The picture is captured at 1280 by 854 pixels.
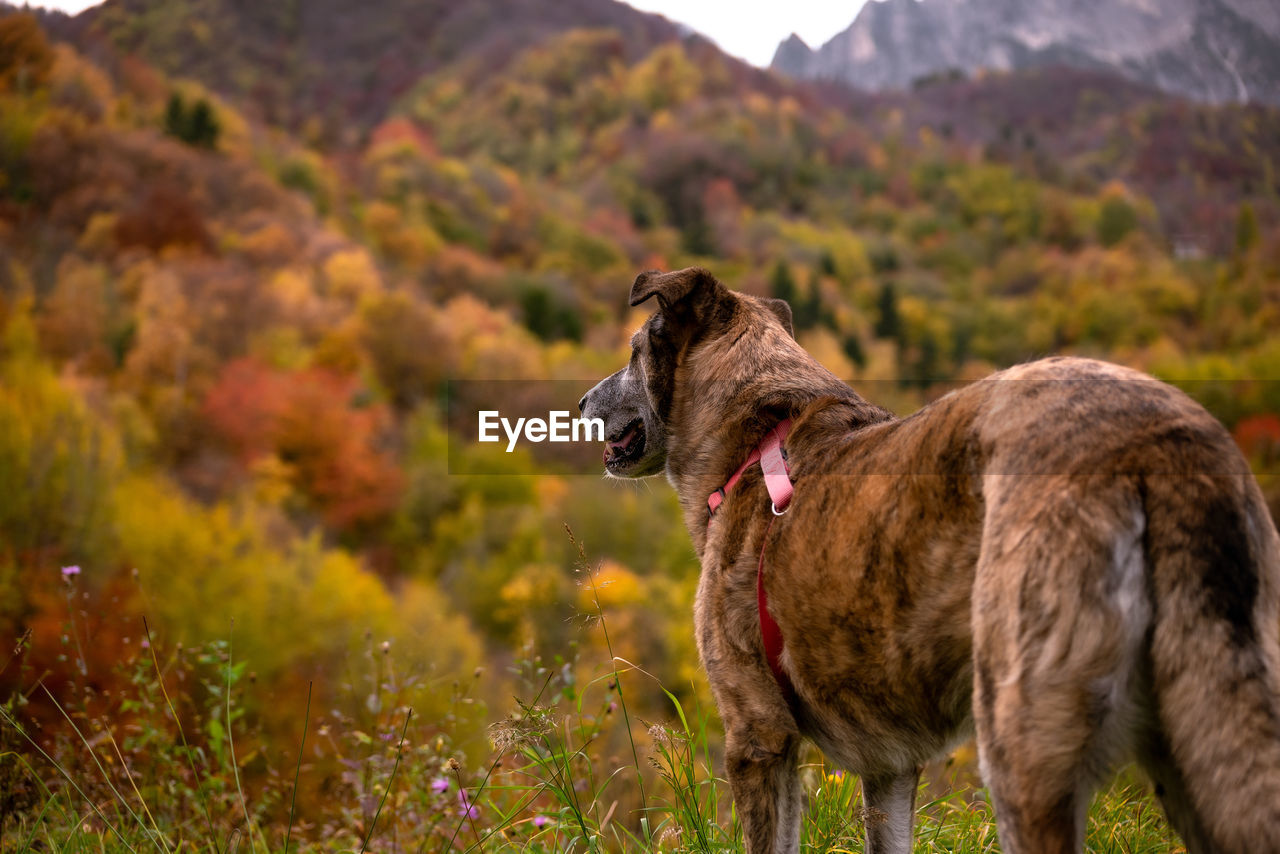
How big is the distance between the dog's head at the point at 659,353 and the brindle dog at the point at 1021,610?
0.71 meters

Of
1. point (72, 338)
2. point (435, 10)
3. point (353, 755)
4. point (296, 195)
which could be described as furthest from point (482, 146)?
point (353, 755)

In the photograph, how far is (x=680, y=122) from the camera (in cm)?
13988

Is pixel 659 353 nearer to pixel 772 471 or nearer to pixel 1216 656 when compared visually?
pixel 772 471

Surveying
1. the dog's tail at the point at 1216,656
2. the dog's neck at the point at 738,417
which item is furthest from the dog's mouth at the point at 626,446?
the dog's tail at the point at 1216,656

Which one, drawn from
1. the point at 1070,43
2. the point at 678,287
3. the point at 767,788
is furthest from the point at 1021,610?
the point at 1070,43

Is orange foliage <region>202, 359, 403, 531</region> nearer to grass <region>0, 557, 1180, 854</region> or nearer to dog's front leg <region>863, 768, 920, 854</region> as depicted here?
grass <region>0, 557, 1180, 854</region>

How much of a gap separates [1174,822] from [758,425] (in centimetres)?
161

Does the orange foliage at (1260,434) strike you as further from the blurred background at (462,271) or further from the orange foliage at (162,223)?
the orange foliage at (162,223)

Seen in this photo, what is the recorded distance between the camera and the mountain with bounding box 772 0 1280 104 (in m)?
40.7

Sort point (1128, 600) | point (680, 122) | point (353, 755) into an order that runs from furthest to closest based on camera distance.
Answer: point (680, 122)
point (353, 755)
point (1128, 600)

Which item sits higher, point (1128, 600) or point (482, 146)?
point (482, 146)

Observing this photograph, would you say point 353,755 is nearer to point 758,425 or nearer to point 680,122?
point 758,425

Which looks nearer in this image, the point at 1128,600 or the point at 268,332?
the point at 1128,600

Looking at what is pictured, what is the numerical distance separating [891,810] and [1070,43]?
11506 centimetres
